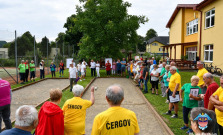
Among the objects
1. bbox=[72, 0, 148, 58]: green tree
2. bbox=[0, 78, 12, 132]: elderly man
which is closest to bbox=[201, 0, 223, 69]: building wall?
bbox=[72, 0, 148, 58]: green tree

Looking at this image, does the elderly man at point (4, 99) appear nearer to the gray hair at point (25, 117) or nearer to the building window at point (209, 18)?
the gray hair at point (25, 117)

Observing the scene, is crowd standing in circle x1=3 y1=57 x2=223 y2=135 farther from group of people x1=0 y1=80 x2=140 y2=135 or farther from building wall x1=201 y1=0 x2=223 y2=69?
building wall x1=201 y1=0 x2=223 y2=69

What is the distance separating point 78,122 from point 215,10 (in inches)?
750

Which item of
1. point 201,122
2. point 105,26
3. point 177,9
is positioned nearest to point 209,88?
point 201,122

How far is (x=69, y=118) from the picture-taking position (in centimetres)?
360

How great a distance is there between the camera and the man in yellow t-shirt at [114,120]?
242cm

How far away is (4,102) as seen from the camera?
482 cm

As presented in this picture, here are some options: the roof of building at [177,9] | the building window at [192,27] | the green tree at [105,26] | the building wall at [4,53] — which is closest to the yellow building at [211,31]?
the building window at [192,27]

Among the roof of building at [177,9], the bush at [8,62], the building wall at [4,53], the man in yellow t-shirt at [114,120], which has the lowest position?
the man in yellow t-shirt at [114,120]

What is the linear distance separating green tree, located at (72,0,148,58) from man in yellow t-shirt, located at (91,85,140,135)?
53.7 feet

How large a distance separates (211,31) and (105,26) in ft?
35.9

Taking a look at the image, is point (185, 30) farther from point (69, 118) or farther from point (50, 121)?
point (50, 121)

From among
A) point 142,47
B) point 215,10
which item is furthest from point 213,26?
point 142,47

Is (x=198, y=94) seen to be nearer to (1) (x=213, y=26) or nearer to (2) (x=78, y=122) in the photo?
(2) (x=78, y=122)
